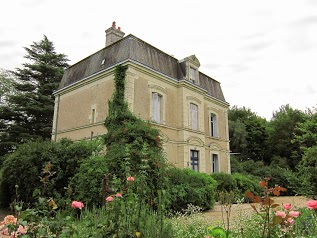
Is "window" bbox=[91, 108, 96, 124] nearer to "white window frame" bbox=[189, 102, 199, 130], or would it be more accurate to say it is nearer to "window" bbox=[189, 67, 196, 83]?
"white window frame" bbox=[189, 102, 199, 130]

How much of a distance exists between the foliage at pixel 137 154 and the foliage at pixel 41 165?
1004 mm

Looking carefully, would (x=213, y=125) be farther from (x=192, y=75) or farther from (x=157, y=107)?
(x=157, y=107)

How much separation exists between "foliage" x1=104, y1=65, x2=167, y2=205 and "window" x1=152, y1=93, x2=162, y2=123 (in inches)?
151

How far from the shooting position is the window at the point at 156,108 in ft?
44.6

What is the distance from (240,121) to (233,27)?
24356 millimetres

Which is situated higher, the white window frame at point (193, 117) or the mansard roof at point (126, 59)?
the mansard roof at point (126, 59)

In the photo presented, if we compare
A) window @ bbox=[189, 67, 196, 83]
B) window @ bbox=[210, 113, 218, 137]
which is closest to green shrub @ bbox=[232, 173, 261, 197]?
window @ bbox=[210, 113, 218, 137]

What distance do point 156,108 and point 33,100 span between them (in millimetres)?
14005

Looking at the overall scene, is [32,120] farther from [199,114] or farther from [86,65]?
[199,114]

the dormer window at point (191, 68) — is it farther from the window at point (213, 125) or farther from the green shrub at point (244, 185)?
the green shrub at point (244, 185)

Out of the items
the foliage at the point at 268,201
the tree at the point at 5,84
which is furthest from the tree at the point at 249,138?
the foliage at the point at 268,201

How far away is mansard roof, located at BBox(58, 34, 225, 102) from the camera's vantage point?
13039 millimetres

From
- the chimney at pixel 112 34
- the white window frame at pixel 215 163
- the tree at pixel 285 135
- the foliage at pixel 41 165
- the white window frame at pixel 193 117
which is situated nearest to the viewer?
the foliage at pixel 41 165

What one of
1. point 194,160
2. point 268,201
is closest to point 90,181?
point 268,201
